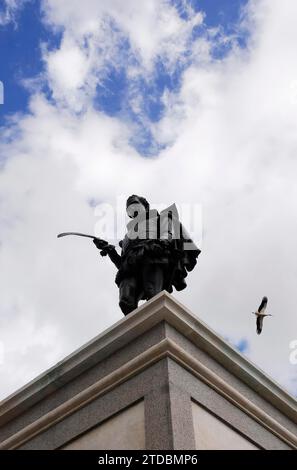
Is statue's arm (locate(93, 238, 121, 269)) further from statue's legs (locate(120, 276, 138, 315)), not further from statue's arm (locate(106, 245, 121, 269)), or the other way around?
statue's legs (locate(120, 276, 138, 315))

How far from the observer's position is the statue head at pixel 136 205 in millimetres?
8523

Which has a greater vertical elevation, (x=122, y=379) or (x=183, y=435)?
(x=122, y=379)

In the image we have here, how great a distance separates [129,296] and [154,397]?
239cm

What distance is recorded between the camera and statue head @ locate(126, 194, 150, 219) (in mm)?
8523

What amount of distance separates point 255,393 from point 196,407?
1.14 meters

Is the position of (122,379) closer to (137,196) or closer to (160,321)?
(160,321)

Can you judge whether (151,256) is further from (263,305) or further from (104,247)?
(263,305)

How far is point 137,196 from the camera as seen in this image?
882cm

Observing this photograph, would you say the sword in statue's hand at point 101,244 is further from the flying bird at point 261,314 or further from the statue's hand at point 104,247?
the flying bird at point 261,314

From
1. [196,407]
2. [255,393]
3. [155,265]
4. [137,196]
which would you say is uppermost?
[137,196]
